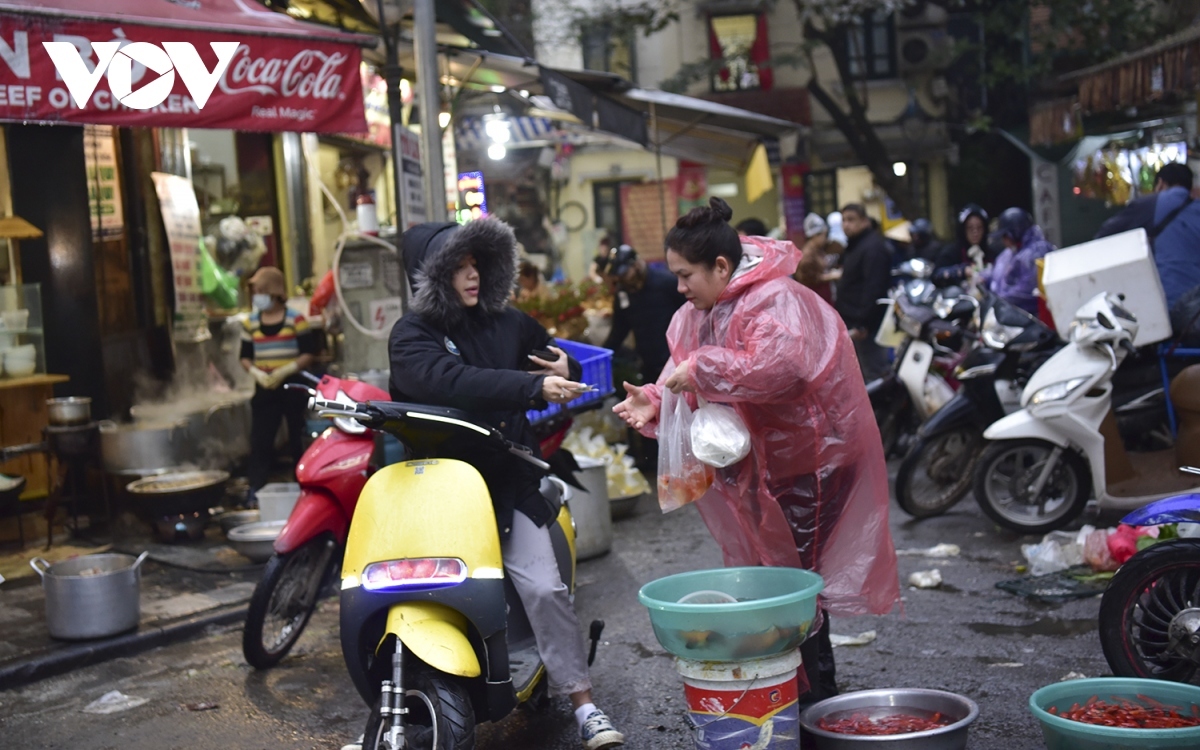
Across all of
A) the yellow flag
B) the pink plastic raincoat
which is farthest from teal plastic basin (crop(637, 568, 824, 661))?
the yellow flag

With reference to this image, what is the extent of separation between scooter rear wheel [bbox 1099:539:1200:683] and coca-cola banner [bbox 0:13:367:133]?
5.01m

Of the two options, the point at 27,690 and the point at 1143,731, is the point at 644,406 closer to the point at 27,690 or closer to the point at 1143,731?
the point at 1143,731

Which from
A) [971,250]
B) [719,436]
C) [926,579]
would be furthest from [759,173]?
[719,436]

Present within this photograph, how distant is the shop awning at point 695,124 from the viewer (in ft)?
40.9

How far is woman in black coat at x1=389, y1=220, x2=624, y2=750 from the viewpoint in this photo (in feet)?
13.2

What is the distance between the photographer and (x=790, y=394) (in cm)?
386

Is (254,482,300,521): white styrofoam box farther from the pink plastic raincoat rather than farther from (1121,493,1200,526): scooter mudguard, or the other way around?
(1121,493,1200,526): scooter mudguard

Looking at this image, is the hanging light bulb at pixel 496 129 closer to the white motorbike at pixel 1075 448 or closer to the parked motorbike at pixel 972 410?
the parked motorbike at pixel 972 410

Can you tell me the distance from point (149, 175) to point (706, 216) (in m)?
7.78

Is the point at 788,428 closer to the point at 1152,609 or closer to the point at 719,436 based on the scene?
the point at 719,436

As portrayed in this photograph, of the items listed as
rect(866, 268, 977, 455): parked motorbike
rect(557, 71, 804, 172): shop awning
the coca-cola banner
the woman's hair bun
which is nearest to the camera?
the woman's hair bun

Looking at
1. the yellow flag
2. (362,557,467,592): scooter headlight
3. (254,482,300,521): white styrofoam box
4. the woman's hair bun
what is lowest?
(254,482,300,521): white styrofoam box

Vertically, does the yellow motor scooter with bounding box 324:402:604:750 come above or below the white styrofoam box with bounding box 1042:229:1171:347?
below

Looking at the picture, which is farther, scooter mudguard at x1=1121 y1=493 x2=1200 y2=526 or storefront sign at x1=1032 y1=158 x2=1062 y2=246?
storefront sign at x1=1032 y1=158 x2=1062 y2=246
